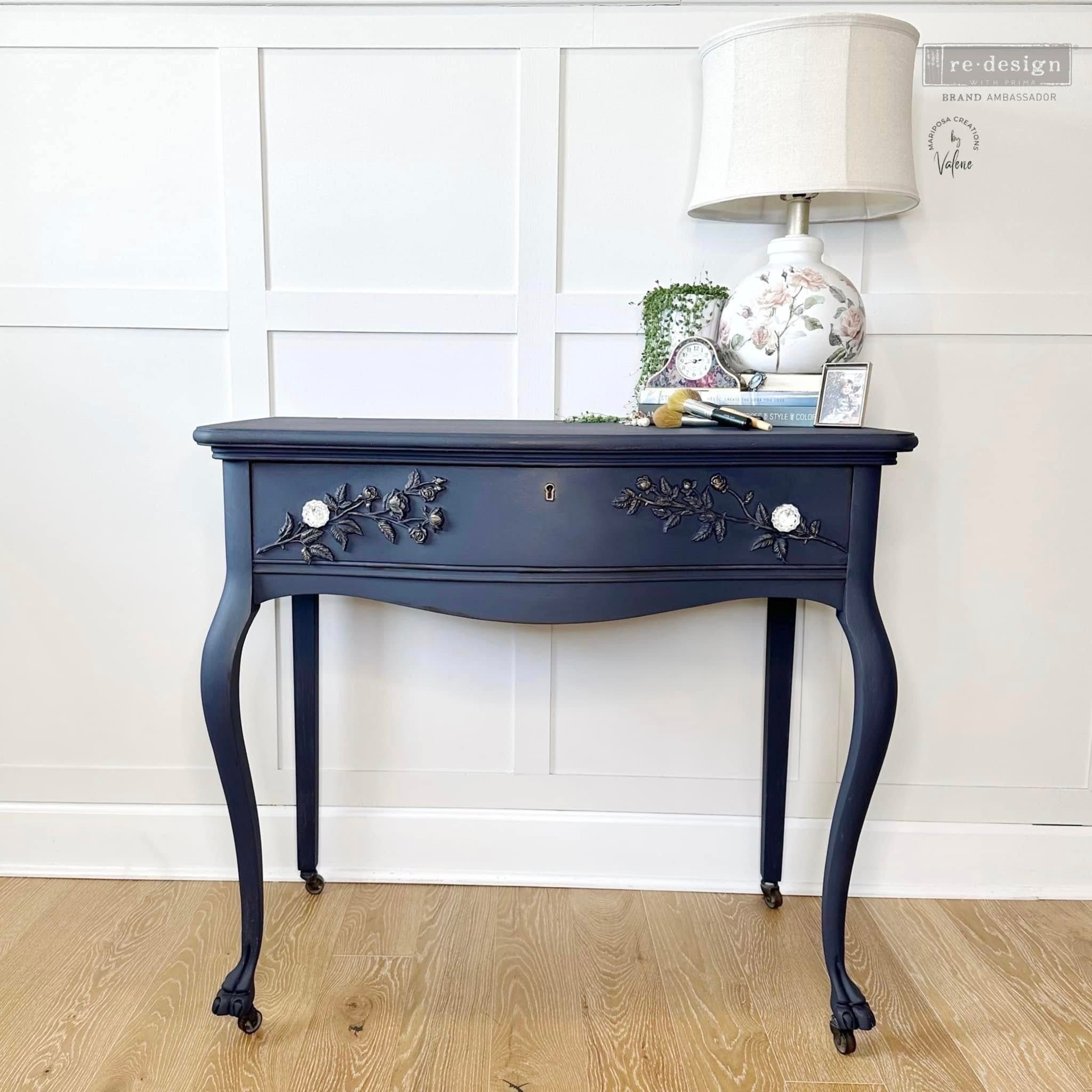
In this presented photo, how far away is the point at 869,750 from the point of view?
4.27ft

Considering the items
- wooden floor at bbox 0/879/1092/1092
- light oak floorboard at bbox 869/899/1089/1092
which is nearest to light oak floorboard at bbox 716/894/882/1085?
wooden floor at bbox 0/879/1092/1092

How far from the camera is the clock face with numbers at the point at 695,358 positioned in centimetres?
145

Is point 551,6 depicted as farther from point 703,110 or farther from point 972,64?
point 972,64

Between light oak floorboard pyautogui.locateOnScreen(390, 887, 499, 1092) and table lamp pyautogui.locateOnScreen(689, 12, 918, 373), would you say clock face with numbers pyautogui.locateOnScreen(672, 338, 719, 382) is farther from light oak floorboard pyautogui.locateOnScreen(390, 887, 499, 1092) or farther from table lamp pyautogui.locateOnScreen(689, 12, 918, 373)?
light oak floorboard pyautogui.locateOnScreen(390, 887, 499, 1092)

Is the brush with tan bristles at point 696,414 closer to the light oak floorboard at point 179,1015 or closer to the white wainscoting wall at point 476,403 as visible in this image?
the white wainscoting wall at point 476,403

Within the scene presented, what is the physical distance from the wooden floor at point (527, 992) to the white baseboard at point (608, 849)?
1.5 inches

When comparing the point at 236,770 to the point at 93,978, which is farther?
the point at 93,978

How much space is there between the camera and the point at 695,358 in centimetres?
146

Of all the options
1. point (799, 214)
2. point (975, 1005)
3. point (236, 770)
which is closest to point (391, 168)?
point (799, 214)

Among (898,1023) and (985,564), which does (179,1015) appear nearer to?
(898,1023)

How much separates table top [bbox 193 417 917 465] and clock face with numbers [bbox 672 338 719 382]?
0.21 m

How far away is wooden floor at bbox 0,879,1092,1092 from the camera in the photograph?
4.13ft

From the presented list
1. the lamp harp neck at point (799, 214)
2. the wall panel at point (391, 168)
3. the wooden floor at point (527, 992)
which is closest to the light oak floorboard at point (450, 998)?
the wooden floor at point (527, 992)

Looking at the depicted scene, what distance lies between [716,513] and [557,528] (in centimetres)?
22
